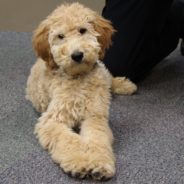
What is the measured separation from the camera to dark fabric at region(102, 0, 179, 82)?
169 centimetres

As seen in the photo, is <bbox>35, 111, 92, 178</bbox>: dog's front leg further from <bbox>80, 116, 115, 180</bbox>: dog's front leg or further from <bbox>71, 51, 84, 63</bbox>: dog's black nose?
<bbox>71, 51, 84, 63</bbox>: dog's black nose

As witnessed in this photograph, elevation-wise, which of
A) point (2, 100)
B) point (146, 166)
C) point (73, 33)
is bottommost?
point (2, 100)

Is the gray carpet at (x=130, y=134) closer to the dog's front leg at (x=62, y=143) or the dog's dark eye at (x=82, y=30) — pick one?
the dog's front leg at (x=62, y=143)

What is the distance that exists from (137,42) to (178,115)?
1.33 feet

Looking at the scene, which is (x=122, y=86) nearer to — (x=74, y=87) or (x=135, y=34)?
(x=135, y=34)

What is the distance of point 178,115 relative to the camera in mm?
1455

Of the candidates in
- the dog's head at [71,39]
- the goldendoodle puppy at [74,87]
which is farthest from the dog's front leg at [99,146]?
the dog's head at [71,39]

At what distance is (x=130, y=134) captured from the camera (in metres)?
1.32

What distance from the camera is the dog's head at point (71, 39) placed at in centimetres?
114

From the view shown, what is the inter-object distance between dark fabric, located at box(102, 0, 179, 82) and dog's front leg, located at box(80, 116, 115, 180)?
539mm

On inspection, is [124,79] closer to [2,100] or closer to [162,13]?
[162,13]

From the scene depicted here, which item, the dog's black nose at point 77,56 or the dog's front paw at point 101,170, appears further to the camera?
the dog's black nose at point 77,56

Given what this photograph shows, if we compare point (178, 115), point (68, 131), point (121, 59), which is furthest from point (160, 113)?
point (68, 131)

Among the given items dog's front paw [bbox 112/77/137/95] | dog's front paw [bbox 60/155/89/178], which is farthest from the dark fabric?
dog's front paw [bbox 60/155/89/178]
